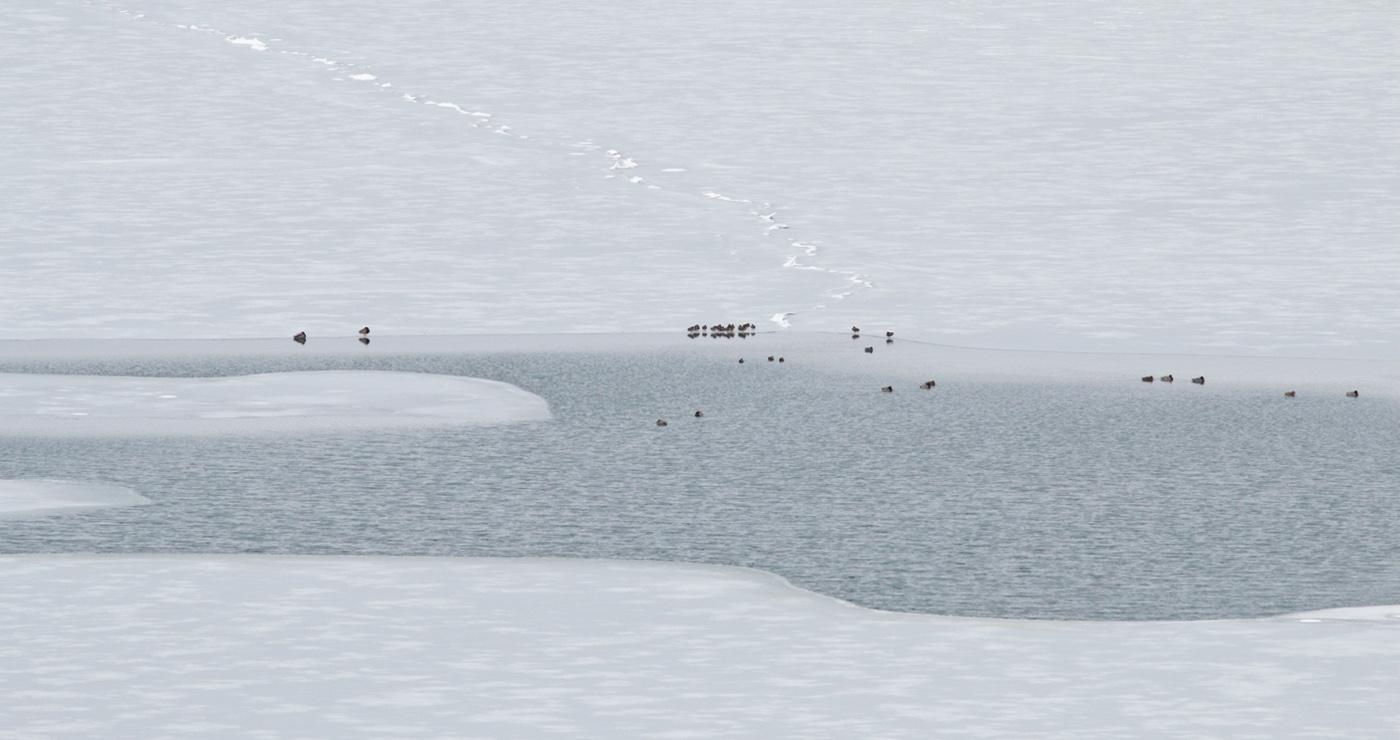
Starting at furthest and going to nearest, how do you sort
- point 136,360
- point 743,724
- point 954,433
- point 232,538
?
point 136,360
point 954,433
point 232,538
point 743,724

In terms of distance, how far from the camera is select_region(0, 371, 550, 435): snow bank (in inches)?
348

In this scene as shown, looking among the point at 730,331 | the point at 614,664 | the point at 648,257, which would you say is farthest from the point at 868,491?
the point at 648,257

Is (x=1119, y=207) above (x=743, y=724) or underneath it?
above

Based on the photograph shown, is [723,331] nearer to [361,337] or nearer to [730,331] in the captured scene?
[730,331]

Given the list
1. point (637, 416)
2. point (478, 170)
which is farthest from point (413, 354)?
point (478, 170)

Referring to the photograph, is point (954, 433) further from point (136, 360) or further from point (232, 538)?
point (136, 360)

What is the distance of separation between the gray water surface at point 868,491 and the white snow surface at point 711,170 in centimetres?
271

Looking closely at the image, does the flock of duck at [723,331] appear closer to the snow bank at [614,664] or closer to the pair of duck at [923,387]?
the pair of duck at [923,387]

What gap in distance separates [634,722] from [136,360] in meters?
7.57

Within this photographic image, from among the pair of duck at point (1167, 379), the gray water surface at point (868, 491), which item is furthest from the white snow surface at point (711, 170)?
the gray water surface at point (868, 491)

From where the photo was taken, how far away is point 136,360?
36.7 feet

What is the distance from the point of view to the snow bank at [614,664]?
14.0 ft

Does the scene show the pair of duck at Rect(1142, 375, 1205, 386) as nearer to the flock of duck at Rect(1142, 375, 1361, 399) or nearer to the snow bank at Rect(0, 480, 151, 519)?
the flock of duck at Rect(1142, 375, 1361, 399)

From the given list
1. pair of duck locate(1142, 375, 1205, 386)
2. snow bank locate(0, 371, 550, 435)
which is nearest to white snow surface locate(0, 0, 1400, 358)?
pair of duck locate(1142, 375, 1205, 386)
